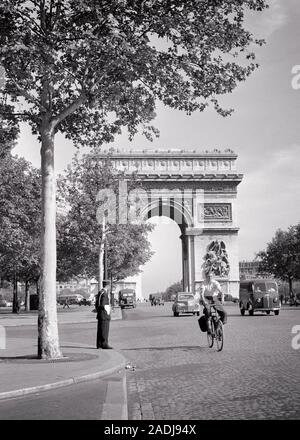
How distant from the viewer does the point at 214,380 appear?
9.16 m

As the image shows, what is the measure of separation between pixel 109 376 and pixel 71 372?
65cm

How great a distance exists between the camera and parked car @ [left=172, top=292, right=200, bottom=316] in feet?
123

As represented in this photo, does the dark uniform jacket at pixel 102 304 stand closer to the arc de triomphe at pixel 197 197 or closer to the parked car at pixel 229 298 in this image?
the arc de triomphe at pixel 197 197

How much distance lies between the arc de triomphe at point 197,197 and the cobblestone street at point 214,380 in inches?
2134

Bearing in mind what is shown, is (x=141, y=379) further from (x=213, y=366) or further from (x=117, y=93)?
(x=117, y=93)

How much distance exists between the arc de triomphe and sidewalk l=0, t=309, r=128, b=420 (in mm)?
55910

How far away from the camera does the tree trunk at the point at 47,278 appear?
12562mm

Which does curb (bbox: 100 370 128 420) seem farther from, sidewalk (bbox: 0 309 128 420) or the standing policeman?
the standing policeman

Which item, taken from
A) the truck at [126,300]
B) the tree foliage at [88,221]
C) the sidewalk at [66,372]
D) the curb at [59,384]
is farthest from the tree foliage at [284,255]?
the curb at [59,384]

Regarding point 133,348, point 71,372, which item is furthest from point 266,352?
point 71,372

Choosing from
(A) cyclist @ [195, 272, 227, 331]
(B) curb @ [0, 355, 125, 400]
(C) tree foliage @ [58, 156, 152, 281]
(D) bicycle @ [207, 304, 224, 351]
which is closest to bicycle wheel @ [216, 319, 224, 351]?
(D) bicycle @ [207, 304, 224, 351]

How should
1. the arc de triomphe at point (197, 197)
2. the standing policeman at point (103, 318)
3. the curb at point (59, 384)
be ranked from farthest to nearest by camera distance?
the arc de triomphe at point (197, 197) < the standing policeman at point (103, 318) < the curb at point (59, 384)

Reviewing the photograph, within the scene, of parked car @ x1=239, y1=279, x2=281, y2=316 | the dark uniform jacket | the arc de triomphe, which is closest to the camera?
the dark uniform jacket

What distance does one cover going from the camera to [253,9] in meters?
12.9
